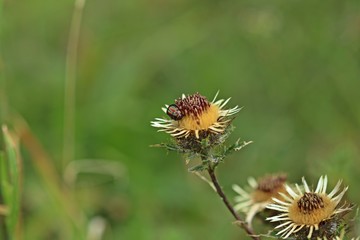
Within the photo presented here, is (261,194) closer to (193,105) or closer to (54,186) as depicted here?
(193,105)

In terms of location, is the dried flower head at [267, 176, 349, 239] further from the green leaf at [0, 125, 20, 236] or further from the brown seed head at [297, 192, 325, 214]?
the green leaf at [0, 125, 20, 236]

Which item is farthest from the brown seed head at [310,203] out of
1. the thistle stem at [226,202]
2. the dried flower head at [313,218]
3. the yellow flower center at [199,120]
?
the yellow flower center at [199,120]

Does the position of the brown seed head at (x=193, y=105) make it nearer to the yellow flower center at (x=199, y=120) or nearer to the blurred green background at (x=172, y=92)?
the yellow flower center at (x=199, y=120)

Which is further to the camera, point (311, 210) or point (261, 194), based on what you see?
point (261, 194)

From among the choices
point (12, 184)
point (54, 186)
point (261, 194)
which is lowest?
point (261, 194)

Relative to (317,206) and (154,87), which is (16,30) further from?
(317,206)

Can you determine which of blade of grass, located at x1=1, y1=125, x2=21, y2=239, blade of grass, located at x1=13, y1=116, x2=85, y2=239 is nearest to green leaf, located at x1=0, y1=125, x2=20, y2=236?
blade of grass, located at x1=1, y1=125, x2=21, y2=239

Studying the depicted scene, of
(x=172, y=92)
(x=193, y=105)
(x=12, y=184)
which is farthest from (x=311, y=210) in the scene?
(x=172, y=92)
